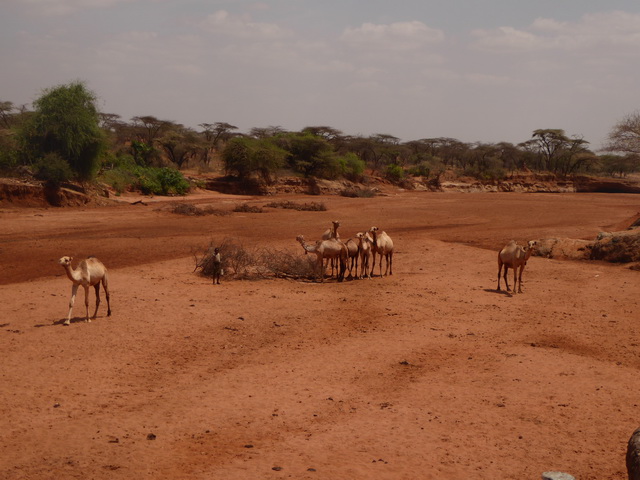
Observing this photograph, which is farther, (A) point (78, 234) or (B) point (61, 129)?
(B) point (61, 129)

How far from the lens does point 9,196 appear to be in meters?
28.6

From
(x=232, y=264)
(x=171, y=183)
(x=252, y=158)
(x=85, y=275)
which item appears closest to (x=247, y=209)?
(x=171, y=183)

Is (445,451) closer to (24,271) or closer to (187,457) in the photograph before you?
(187,457)

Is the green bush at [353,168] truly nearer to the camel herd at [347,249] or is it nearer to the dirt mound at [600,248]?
the dirt mound at [600,248]

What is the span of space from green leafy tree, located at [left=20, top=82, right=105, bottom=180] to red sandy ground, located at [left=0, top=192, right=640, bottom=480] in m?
17.2

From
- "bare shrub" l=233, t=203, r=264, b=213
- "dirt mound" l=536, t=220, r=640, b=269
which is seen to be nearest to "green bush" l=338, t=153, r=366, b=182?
"bare shrub" l=233, t=203, r=264, b=213

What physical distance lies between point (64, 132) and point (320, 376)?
27485mm

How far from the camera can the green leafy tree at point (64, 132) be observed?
1235 inches

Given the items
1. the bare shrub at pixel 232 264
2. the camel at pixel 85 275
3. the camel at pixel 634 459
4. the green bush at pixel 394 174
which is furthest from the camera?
the green bush at pixel 394 174

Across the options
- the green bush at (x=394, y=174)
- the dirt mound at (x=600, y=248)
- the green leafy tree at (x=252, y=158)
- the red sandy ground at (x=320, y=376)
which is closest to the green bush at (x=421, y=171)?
the green bush at (x=394, y=174)

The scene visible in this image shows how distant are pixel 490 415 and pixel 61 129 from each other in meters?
29.8

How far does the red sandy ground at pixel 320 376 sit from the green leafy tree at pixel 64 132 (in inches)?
676

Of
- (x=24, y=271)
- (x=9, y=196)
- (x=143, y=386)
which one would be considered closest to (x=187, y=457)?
(x=143, y=386)

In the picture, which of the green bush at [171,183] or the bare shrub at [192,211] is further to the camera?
the green bush at [171,183]
